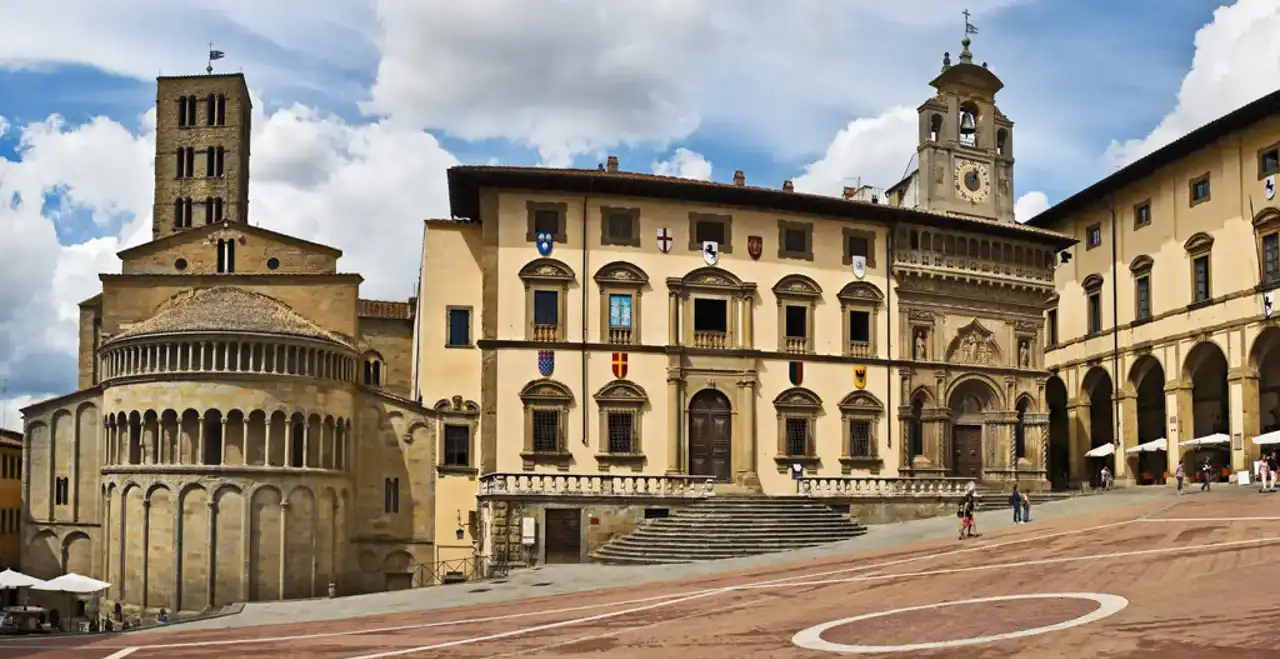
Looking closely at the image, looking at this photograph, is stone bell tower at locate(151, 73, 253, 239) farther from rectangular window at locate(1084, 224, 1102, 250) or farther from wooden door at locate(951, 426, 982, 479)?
rectangular window at locate(1084, 224, 1102, 250)

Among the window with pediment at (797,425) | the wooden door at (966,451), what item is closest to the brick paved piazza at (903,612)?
the window with pediment at (797,425)

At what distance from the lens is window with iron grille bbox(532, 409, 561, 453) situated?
48688mm

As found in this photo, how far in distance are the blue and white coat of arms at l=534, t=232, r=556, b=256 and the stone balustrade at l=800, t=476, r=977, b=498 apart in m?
14.0

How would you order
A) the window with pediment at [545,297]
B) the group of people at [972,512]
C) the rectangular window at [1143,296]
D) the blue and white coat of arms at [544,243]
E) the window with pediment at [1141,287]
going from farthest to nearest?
the rectangular window at [1143,296]
the window with pediment at [1141,287]
the blue and white coat of arms at [544,243]
the window with pediment at [545,297]
the group of people at [972,512]

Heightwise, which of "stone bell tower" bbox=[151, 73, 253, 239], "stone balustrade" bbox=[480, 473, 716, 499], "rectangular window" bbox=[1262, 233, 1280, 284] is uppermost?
"stone bell tower" bbox=[151, 73, 253, 239]

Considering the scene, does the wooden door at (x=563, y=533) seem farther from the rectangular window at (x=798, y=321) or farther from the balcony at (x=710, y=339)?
the rectangular window at (x=798, y=321)

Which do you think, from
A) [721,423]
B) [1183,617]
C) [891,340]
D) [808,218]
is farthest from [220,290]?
[1183,617]

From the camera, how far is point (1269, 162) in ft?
175

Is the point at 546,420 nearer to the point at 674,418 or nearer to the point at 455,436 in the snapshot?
the point at 455,436

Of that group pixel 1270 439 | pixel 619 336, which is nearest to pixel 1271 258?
pixel 1270 439

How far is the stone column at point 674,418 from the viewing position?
49.9 meters

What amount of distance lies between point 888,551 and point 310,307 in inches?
1238

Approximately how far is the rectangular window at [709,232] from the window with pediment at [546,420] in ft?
29.1

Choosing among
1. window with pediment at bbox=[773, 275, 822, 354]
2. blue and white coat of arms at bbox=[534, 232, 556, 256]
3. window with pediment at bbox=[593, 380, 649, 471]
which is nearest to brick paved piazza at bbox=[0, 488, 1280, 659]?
window with pediment at bbox=[593, 380, 649, 471]
